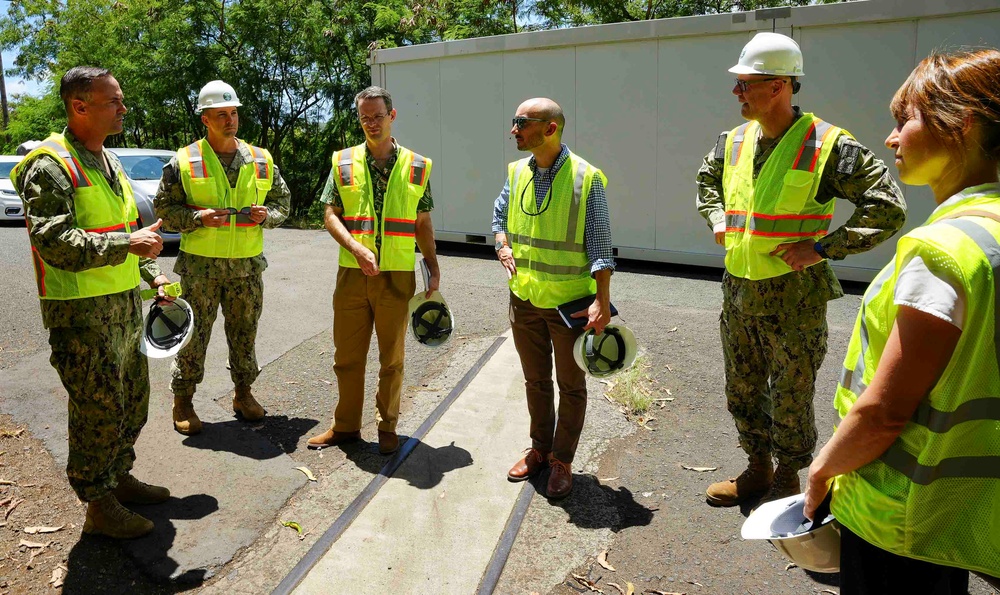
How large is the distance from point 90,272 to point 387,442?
1.99 meters

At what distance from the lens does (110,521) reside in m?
3.62

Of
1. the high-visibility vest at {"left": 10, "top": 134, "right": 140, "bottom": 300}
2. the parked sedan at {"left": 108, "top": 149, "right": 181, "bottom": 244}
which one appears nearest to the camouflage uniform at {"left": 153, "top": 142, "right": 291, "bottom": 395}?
the high-visibility vest at {"left": 10, "top": 134, "right": 140, "bottom": 300}

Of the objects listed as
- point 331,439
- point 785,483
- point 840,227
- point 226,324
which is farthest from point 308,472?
point 840,227

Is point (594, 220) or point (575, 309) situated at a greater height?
point (594, 220)

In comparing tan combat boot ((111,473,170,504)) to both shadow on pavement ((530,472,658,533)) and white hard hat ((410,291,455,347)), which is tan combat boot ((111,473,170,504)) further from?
shadow on pavement ((530,472,658,533))

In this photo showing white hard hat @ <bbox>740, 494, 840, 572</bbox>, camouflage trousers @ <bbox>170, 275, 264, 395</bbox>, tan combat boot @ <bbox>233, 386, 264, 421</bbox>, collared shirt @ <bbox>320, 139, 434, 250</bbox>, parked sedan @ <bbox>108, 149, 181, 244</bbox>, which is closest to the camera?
white hard hat @ <bbox>740, 494, 840, 572</bbox>

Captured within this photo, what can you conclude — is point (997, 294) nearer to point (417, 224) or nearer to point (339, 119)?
point (417, 224)

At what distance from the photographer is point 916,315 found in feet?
5.17

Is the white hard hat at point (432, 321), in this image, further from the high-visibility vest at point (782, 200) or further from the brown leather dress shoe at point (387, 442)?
the high-visibility vest at point (782, 200)

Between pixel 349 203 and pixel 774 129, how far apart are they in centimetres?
245

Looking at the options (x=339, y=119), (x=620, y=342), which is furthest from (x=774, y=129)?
(x=339, y=119)

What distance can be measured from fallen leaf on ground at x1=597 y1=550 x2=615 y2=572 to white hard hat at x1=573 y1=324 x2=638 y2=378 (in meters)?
0.88

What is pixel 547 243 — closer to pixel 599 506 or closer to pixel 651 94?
pixel 599 506

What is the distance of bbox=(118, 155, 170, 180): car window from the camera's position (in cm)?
1286
